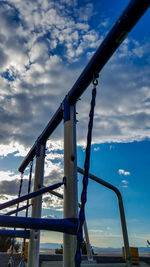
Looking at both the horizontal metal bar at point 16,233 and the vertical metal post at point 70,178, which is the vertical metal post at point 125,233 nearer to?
the vertical metal post at point 70,178

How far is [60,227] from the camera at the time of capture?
6.73ft

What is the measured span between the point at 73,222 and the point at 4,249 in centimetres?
1325

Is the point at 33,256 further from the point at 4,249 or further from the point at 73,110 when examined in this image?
the point at 4,249

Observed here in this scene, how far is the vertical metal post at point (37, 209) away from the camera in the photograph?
3.07 meters

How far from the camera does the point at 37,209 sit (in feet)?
10.8

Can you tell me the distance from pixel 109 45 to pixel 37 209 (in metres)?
2.47

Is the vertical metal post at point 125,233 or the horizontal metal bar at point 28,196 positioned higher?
the horizontal metal bar at point 28,196

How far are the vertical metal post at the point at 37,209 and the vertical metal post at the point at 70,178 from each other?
111cm

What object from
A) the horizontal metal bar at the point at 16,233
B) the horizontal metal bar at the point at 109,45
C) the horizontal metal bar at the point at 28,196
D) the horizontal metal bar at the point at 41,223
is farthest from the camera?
the horizontal metal bar at the point at 16,233

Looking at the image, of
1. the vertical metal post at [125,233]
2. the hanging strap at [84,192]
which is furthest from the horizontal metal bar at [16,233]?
the hanging strap at [84,192]

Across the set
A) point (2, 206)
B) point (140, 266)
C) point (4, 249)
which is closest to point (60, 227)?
point (2, 206)

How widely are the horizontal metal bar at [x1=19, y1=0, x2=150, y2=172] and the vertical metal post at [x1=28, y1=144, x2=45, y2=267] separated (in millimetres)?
906

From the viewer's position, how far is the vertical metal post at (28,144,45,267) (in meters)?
3.07

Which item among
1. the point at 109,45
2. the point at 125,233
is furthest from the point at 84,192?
the point at 125,233
